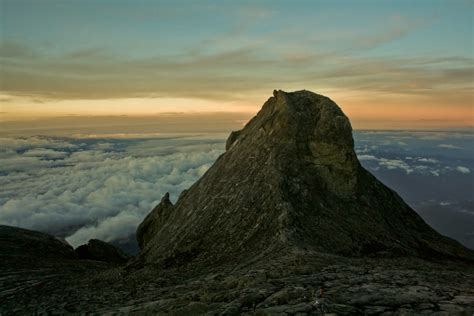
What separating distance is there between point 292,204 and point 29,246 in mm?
55982

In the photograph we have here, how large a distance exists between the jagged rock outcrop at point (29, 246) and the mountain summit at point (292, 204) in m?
26.3

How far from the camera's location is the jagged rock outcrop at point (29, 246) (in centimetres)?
6132

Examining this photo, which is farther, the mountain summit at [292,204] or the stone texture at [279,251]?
the mountain summit at [292,204]

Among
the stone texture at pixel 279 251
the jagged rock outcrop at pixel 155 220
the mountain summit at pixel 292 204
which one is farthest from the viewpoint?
the jagged rock outcrop at pixel 155 220

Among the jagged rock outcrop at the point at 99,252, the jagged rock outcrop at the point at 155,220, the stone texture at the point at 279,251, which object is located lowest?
the jagged rock outcrop at the point at 99,252

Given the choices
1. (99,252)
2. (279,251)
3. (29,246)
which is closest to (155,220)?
(99,252)

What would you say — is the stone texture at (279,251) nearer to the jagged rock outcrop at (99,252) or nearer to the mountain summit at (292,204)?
the mountain summit at (292,204)

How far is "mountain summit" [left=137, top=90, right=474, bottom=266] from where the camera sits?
1548 inches

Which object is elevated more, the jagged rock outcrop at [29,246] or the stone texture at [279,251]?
the stone texture at [279,251]

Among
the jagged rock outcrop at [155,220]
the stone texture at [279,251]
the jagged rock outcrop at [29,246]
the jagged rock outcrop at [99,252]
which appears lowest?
the jagged rock outcrop at [99,252]

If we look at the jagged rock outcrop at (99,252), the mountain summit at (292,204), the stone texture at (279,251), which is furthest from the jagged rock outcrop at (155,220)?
the jagged rock outcrop at (99,252)

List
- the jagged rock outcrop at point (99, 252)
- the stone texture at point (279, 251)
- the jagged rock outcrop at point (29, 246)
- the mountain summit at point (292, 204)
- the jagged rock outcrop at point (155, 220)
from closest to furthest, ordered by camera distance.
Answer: the stone texture at point (279, 251) < the mountain summit at point (292, 204) < the jagged rock outcrop at point (29, 246) < the jagged rock outcrop at point (155, 220) < the jagged rock outcrop at point (99, 252)

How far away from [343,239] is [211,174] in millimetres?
26376

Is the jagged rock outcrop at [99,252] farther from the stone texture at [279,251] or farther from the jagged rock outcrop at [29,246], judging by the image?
the stone texture at [279,251]
